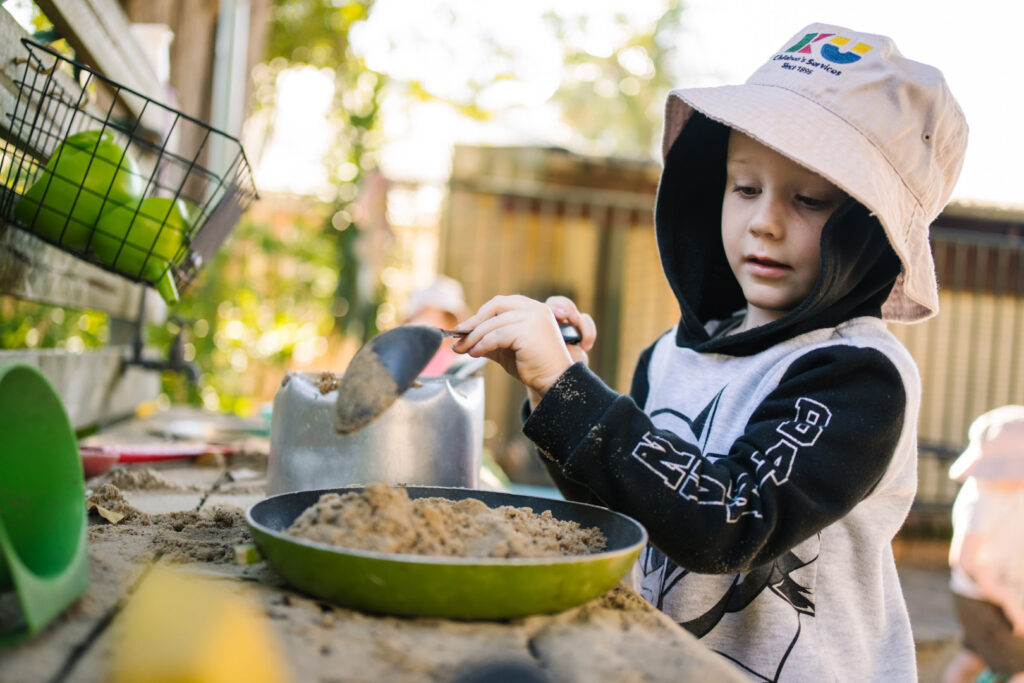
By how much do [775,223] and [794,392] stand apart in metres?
0.37

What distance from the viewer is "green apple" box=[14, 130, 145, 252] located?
138 cm

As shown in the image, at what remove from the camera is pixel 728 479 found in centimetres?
114

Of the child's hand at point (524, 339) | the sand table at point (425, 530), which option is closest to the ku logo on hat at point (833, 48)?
the child's hand at point (524, 339)

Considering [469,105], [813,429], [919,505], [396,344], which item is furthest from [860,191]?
[469,105]

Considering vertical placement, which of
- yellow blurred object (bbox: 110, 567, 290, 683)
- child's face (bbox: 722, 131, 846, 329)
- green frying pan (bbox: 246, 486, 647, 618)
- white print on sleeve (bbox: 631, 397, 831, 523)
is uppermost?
child's face (bbox: 722, 131, 846, 329)

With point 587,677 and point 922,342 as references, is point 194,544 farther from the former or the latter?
point 922,342

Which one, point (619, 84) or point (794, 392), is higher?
point (619, 84)

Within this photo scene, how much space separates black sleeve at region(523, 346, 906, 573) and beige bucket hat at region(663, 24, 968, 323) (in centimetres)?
31

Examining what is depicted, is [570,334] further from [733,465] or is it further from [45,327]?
[45,327]

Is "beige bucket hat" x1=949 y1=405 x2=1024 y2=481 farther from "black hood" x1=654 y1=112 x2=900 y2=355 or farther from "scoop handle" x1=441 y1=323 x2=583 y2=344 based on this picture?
"scoop handle" x1=441 y1=323 x2=583 y2=344

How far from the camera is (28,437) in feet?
2.78

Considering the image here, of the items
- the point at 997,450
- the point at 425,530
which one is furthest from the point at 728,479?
the point at 997,450

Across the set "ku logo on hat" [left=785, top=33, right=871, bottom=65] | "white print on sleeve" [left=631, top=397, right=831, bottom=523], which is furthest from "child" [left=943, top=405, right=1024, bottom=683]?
"white print on sleeve" [left=631, top=397, right=831, bottom=523]

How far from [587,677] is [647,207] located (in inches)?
224
